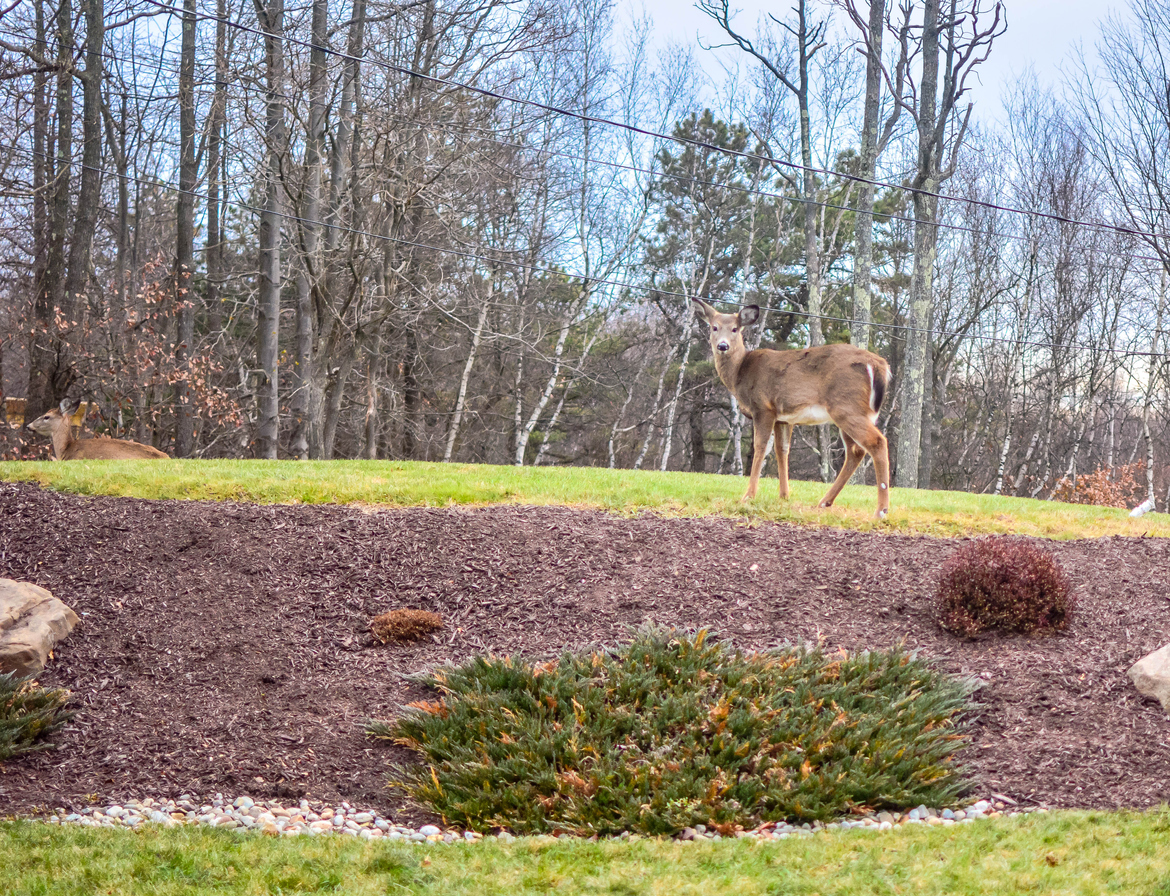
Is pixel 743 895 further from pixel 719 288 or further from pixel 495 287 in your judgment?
pixel 719 288

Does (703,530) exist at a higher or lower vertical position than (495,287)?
lower

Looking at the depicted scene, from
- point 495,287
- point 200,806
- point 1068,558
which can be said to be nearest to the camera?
point 200,806

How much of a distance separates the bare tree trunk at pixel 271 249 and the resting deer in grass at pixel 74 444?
8.87 ft

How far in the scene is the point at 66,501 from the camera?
9.22 metres

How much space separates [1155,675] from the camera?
5992 millimetres

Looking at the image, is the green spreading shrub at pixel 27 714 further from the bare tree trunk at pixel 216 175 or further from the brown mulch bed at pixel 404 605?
the bare tree trunk at pixel 216 175

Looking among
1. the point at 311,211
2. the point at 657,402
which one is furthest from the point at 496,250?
the point at 657,402

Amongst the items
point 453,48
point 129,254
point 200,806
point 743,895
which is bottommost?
point 200,806

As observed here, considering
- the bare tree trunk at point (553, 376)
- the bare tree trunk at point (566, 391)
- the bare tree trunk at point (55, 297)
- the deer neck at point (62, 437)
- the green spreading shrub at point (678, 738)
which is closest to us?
the green spreading shrub at point (678, 738)

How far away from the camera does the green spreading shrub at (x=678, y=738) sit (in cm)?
497

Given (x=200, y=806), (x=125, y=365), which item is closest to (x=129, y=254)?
(x=125, y=365)

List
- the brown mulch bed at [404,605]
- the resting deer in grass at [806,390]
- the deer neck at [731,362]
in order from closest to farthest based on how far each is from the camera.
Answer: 1. the brown mulch bed at [404,605]
2. the resting deer in grass at [806,390]
3. the deer neck at [731,362]

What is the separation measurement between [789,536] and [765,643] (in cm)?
217

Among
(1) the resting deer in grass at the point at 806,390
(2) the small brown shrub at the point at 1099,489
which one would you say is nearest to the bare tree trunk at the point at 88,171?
(1) the resting deer in grass at the point at 806,390
